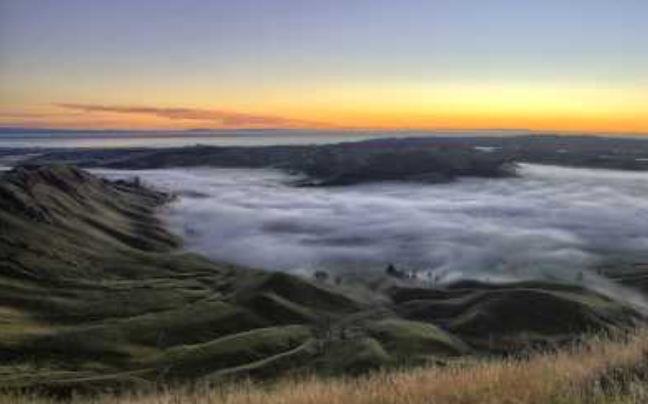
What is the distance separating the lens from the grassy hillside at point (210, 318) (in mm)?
65938

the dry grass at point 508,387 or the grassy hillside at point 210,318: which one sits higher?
the dry grass at point 508,387

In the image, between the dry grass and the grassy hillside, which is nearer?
the dry grass

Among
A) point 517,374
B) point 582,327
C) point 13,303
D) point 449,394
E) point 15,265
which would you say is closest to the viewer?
point 449,394

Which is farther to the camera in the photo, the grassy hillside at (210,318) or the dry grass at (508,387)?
the grassy hillside at (210,318)

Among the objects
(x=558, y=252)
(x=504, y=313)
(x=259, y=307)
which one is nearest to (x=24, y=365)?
(x=259, y=307)

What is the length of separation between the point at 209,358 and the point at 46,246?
86.5 meters

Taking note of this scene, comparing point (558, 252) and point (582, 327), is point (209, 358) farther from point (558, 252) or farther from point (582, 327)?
point (558, 252)

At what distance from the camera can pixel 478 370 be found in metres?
12.7

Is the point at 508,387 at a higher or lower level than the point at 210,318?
higher

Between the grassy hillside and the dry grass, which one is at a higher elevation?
the dry grass

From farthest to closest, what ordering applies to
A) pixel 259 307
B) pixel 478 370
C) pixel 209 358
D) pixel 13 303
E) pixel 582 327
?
pixel 13 303 < pixel 259 307 < pixel 582 327 < pixel 209 358 < pixel 478 370

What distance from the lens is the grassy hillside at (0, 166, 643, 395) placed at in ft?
216

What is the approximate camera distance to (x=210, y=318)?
10188 centimetres

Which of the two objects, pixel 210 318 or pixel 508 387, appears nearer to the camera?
pixel 508 387
